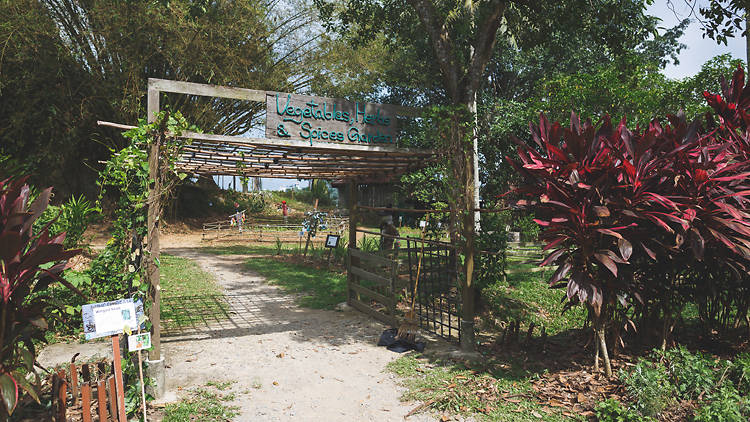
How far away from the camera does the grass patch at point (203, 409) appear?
3.79 meters

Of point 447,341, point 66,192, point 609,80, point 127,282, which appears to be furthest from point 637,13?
point 66,192

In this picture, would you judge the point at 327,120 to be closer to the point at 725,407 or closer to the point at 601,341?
the point at 601,341

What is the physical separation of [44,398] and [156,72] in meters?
16.5

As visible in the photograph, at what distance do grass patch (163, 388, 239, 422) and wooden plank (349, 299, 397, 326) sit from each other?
2.84m

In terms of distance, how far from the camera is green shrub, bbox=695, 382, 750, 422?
10.1ft

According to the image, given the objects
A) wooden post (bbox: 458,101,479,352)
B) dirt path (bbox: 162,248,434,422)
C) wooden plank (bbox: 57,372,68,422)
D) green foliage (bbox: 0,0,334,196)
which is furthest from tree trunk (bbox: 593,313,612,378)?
green foliage (bbox: 0,0,334,196)

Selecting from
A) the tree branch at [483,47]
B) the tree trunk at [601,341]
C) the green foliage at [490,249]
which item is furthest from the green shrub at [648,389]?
the tree branch at [483,47]

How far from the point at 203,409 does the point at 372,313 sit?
3563mm

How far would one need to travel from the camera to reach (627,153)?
3898mm

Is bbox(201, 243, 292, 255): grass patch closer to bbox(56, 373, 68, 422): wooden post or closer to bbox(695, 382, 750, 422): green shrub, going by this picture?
bbox(56, 373, 68, 422): wooden post

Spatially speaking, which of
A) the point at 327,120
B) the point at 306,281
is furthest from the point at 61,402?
the point at 306,281

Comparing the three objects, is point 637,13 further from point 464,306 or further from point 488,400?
point 488,400

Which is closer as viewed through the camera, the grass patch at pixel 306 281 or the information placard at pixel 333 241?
the grass patch at pixel 306 281

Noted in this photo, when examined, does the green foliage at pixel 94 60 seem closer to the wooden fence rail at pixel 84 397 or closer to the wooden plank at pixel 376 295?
the wooden plank at pixel 376 295
